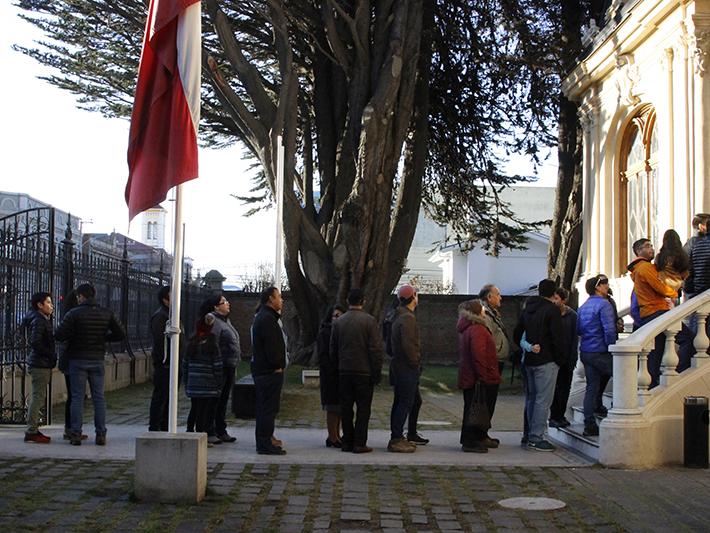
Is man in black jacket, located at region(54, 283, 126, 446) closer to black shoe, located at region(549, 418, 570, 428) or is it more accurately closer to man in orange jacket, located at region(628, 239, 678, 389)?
black shoe, located at region(549, 418, 570, 428)

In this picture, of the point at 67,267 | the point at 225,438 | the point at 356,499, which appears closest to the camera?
the point at 356,499

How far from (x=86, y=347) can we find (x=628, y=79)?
9.39 metres

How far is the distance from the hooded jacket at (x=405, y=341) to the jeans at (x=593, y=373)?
1.91 meters

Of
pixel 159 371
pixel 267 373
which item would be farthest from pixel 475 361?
pixel 159 371

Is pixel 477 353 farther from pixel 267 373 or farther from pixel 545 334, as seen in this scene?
pixel 267 373

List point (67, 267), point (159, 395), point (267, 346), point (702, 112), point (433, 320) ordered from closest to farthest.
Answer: point (267, 346)
point (159, 395)
point (702, 112)
point (67, 267)
point (433, 320)

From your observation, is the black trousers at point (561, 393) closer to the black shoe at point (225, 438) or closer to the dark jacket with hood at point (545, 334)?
the dark jacket with hood at point (545, 334)

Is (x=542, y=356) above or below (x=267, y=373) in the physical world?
above

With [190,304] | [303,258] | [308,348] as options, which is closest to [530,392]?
[303,258]

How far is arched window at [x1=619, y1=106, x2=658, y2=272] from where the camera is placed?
15.6 metres

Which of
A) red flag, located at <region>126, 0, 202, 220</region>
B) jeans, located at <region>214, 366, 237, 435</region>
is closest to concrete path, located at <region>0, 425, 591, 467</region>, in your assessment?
jeans, located at <region>214, 366, 237, 435</region>

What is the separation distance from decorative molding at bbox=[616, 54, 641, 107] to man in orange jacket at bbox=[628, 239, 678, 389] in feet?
16.6

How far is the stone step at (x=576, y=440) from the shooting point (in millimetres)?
10523

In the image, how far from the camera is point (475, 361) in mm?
11039
